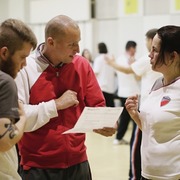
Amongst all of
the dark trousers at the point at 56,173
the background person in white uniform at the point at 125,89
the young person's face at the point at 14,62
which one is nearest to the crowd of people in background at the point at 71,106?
the dark trousers at the point at 56,173

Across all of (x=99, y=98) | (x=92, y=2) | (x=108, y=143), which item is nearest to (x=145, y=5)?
(x=92, y=2)

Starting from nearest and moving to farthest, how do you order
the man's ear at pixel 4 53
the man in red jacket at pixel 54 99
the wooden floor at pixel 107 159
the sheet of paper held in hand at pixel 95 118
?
the man's ear at pixel 4 53, the sheet of paper held in hand at pixel 95 118, the man in red jacket at pixel 54 99, the wooden floor at pixel 107 159

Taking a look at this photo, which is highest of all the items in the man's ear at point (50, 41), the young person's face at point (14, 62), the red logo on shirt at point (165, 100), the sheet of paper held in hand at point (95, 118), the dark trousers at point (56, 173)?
the man's ear at point (50, 41)

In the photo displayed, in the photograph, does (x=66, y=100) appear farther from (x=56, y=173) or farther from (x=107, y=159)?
(x=107, y=159)

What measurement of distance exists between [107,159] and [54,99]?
3330mm

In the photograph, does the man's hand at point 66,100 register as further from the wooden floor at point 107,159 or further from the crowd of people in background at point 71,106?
the wooden floor at point 107,159

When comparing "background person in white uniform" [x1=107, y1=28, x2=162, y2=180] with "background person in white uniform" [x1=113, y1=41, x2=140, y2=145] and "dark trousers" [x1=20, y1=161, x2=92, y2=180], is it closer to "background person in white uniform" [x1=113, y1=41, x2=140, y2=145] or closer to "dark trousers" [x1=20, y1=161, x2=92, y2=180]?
"dark trousers" [x1=20, y1=161, x2=92, y2=180]

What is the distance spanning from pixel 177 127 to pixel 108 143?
Result: 4342mm

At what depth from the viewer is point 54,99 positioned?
215cm

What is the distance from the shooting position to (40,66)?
220cm

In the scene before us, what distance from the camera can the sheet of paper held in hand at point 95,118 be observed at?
205cm

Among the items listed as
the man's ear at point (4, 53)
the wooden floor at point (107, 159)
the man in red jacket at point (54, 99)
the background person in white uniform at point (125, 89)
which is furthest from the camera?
the background person in white uniform at point (125, 89)

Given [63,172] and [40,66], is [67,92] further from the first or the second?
[63,172]

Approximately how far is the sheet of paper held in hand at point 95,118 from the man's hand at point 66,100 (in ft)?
0.31
